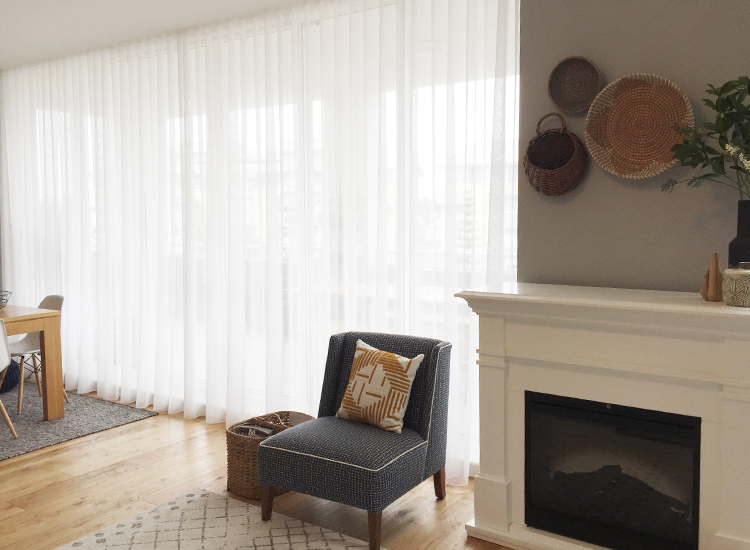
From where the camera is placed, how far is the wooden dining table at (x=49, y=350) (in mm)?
4523

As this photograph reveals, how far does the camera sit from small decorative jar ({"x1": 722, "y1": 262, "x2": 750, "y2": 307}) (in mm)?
2250

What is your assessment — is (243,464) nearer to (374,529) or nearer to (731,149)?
(374,529)

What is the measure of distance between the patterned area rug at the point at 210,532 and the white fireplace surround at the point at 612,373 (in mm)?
699

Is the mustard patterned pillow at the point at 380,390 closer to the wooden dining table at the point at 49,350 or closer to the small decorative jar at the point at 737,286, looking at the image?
the small decorative jar at the point at 737,286

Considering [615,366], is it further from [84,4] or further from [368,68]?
[84,4]

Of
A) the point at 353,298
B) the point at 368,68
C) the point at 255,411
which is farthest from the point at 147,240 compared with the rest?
the point at 368,68

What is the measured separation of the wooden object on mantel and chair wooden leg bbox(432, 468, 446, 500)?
1.50 m

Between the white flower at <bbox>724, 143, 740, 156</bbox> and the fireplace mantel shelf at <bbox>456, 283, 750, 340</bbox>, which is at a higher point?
the white flower at <bbox>724, 143, 740, 156</bbox>

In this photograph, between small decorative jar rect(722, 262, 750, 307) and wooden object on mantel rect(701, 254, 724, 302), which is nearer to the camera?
small decorative jar rect(722, 262, 750, 307)

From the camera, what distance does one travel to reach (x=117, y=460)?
386 centimetres

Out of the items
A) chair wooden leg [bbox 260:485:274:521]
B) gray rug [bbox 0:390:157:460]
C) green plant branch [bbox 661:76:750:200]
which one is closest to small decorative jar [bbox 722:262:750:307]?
green plant branch [bbox 661:76:750:200]

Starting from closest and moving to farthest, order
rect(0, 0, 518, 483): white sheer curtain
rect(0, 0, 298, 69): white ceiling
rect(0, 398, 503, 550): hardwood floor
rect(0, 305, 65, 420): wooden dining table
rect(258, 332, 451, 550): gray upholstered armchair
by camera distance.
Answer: rect(258, 332, 451, 550): gray upholstered armchair
rect(0, 398, 503, 550): hardwood floor
rect(0, 0, 518, 483): white sheer curtain
rect(0, 0, 298, 69): white ceiling
rect(0, 305, 65, 420): wooden dining table

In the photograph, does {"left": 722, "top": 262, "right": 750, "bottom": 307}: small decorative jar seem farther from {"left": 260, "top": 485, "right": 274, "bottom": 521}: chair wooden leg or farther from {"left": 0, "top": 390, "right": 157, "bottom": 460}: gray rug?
{"left": 0, "top": 390, "right": 157, "bottom": 460}: gray rug

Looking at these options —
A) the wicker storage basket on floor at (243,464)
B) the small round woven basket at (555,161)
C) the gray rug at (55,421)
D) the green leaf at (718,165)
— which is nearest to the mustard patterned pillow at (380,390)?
the wicker storage basket on floor at (243,464)
